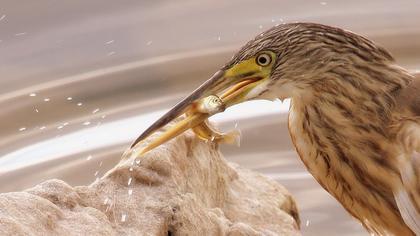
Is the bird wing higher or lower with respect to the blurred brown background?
higher

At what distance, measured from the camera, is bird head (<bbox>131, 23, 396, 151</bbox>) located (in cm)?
293

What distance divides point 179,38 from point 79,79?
502mm

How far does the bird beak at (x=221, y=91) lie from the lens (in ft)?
9.62

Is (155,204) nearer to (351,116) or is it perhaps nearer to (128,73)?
(351,116)

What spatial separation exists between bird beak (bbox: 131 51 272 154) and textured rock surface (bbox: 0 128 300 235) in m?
0.13

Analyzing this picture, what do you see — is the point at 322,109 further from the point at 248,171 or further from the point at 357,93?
the point at 248,171

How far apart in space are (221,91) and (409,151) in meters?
0.50

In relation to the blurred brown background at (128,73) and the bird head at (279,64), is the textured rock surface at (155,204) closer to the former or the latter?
the bird head at (279,64)

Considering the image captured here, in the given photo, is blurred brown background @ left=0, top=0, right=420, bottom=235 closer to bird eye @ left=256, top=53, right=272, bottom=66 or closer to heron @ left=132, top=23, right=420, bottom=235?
heron @ left=132, top=23, right=420, bottom=235

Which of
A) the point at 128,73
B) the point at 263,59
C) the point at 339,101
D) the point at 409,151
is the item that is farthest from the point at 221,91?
the point at 128,73

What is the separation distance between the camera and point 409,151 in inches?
118

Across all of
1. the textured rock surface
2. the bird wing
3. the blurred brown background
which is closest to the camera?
the textured rock surface

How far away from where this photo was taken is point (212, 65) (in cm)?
468

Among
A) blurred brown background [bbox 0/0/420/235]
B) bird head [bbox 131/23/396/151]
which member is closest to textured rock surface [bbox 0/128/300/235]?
bird head [bbox 131/23/396/151]
